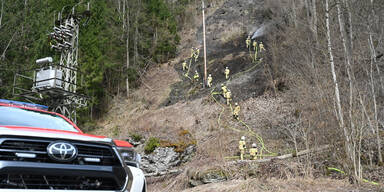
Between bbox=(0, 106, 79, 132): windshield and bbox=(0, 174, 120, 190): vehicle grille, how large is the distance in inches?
57.0

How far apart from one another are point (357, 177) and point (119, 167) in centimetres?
556

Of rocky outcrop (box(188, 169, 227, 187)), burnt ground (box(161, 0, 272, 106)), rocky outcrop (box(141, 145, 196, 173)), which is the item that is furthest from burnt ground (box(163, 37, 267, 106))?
rocky outcrop (box(188, 169, 227, 187))

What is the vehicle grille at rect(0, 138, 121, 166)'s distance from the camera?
7.16 feet

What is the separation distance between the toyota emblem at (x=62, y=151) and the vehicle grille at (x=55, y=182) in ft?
0.50

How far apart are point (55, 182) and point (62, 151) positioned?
0.84 feet

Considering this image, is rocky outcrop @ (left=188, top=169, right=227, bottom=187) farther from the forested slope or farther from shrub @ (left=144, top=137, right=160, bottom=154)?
the forested slope

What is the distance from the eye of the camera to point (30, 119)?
3.95 meters

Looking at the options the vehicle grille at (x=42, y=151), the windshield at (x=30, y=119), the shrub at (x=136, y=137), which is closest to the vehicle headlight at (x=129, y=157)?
the vehicle grille at (x=42, y=151)

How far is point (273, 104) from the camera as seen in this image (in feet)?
55.8

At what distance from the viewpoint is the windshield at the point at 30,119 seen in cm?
352

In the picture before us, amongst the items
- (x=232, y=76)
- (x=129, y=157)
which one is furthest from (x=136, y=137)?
(x=129, y=157)

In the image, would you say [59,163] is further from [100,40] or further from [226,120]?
[100,40]

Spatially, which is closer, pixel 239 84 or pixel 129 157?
pixel 129 157

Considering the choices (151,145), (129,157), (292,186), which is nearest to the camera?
(129,157)
